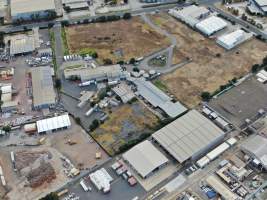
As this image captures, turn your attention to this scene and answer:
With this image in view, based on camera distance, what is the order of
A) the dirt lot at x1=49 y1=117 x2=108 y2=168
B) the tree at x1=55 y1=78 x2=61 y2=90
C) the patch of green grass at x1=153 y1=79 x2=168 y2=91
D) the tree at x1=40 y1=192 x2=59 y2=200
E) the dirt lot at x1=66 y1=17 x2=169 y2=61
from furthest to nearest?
the dirt lot at x1=66 y1=17 x2=169 y2=61
the tree at x1=55 y1=78 x2=61 y2=90
the patch of green grass at x1=153 y1=79 x2=168 y2=91
the dirt lot at x1=49 y1=117 x2=108 y2=168
the tree at x1=40 y1=192 x2=59 y2=200

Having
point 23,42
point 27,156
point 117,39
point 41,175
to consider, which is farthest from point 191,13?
point 41,175

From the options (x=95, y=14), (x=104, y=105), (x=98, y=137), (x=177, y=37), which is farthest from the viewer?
(x=95, y=14)

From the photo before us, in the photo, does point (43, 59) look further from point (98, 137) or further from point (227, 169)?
point (227, 169)

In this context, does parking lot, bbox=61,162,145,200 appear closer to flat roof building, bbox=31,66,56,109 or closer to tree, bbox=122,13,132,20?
flat roof building, bbox=31,66,56,109

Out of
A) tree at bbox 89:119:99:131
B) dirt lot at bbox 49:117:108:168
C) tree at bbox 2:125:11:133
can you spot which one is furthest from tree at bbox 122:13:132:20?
tree at bbox 2:125:11:133

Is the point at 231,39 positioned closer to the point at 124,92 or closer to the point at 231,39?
the point at 231,39

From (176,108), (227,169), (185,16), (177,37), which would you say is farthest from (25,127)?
(185,16)
